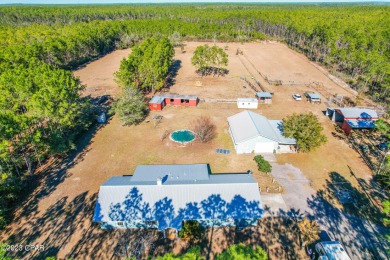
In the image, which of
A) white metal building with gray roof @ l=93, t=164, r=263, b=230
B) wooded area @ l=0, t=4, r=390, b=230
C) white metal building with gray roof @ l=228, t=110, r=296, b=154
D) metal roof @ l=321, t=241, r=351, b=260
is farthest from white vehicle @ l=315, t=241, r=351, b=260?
wooded area @ l=0, t=4, r=390, b=230

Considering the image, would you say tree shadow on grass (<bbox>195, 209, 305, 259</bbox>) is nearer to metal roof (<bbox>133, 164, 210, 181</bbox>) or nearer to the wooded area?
metal roof (<bbox>133, 164, 210, 181</bbox>)

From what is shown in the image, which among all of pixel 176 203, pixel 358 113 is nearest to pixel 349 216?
pixel 176 203

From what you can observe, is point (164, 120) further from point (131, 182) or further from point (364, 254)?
point (364, 254)

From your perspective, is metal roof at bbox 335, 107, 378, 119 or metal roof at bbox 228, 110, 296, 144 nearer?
metal roof at bbox 228, 110, 296, 144

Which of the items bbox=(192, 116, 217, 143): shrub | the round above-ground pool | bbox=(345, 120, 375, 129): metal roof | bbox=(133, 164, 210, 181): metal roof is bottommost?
the round above-ground pool

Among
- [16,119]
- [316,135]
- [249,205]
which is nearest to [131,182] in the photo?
[249,205]

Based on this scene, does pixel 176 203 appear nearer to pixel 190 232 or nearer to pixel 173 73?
pixel 190 232
